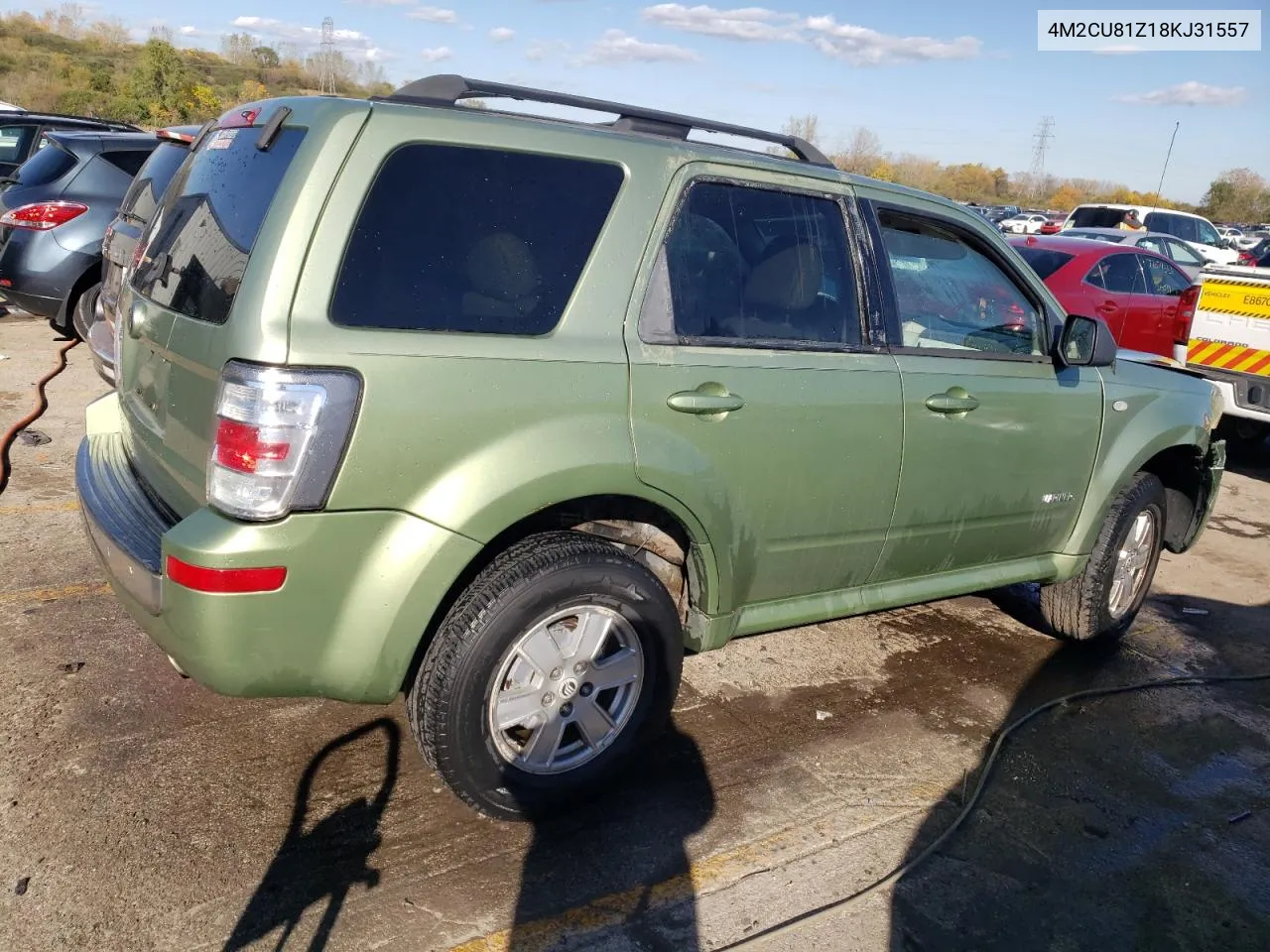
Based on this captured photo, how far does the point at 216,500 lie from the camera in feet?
8.17

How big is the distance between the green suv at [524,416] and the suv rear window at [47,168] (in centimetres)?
560

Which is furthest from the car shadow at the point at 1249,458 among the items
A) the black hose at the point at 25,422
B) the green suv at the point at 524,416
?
the black hose at the point at 25,422

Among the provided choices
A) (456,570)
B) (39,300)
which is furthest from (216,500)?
(39,300)

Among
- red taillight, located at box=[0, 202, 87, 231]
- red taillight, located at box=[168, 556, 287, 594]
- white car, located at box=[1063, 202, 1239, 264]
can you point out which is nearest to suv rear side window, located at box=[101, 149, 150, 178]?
red taillight, located at box=[0, 202, 87, 231]

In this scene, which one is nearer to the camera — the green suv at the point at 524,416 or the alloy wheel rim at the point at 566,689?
the green suv at the point at 524,416

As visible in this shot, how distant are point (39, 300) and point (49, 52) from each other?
5851 centimetres

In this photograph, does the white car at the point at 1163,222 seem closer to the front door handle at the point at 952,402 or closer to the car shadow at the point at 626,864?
the front door handle at the point at 952,402

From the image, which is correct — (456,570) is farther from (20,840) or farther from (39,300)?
(39,300)

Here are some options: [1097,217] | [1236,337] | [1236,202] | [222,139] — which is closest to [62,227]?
[222,139]

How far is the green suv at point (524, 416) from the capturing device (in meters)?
2.49

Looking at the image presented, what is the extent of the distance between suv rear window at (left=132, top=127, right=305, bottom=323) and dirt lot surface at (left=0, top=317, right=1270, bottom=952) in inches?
55.5

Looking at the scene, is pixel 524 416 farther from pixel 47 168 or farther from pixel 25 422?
pixel 47 168

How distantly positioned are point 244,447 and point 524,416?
696 millimetres

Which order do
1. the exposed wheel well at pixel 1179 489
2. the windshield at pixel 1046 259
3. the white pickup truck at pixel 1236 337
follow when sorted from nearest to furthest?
the exposed wheel well at pixel 1179 489 → the white pickup truck at pixel 1236 337 → the windshield at pixel 1046 259
